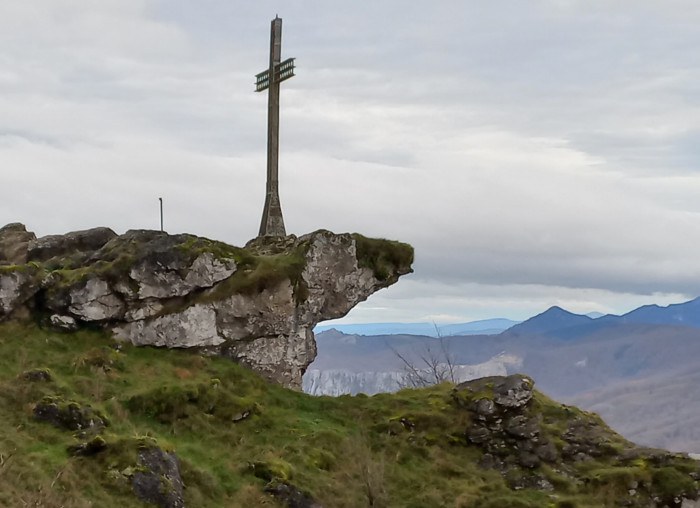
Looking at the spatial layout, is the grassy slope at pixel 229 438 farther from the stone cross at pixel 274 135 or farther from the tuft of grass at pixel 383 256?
the stone cross at pixel 274 135

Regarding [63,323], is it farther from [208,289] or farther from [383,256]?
[383,256]

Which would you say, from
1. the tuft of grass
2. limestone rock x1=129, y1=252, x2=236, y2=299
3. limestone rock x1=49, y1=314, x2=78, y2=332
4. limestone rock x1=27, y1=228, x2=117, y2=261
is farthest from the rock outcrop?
limestone rock x1=27, y1=228, x2=117, y2=261

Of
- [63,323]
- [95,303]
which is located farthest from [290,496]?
[63,323]

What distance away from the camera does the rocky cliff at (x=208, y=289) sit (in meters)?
31.6

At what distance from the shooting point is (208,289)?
33375 millimetres

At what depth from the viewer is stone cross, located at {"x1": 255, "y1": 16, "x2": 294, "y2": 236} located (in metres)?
40.1

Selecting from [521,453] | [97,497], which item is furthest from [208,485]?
[521,453]

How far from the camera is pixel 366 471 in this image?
25.7 metres

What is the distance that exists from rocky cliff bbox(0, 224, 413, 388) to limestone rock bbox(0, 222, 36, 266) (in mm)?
122

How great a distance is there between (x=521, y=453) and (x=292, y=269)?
13.1m

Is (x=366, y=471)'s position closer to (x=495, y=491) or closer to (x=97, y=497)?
(x=495, y=491)

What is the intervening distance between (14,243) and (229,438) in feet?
61.9

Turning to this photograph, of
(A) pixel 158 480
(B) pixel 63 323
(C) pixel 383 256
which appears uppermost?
(C) pixel 383 256

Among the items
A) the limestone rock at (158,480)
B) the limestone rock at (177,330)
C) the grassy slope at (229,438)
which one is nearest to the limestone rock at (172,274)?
the limestone rock at (177,330)
